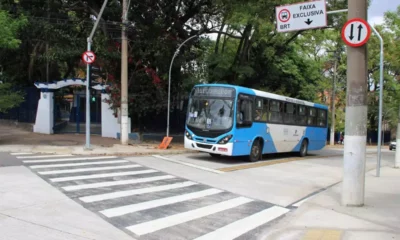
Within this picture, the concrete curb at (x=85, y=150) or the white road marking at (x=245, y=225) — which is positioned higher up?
the concrete curb at (x=85, y=150)

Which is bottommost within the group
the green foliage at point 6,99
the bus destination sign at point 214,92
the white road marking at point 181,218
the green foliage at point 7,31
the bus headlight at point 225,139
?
the white road marking at point 181,218

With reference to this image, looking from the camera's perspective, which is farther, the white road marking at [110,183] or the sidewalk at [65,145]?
the sidewalk at [65,145]

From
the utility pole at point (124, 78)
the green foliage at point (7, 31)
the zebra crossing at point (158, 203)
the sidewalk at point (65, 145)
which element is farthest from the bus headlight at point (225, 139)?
the green foliage at point (7, 31)

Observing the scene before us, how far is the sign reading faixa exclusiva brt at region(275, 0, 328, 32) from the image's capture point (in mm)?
9898

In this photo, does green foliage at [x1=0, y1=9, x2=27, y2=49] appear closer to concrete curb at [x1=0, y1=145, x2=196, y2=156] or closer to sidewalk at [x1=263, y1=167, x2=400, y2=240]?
concrete curb at [x1=0, y1=145, x2=196, y2=156]

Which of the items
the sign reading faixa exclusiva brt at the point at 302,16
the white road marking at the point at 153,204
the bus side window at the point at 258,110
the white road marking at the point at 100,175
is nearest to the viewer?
the white road marking at the point at 153,204

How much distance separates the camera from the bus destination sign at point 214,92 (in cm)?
1545

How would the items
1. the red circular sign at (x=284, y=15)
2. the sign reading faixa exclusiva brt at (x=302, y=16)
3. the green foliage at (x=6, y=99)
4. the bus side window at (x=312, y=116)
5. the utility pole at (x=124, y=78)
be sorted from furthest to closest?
the bus side window at (x=312, y=116) → the utility pole at (x=124, y=78) → the green foliage at (x=6, y=99) → the red circular sign at (x=284, y=15) → the sign reading faixa exclusiva brt at (x=302, y=16)

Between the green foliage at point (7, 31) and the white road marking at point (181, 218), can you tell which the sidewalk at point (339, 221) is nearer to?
the white road marking at point (181, 218)

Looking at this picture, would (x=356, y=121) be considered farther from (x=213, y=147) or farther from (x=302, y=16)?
(x=213, y=147)

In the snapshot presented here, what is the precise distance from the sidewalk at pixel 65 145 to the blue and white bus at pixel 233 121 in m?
2.95

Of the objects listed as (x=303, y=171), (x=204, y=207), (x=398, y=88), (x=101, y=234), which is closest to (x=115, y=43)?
(x=303, y=171)

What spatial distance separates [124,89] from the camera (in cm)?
1950

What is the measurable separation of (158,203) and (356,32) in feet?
17.9
